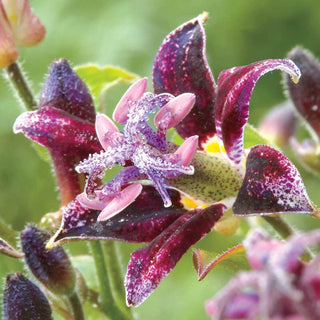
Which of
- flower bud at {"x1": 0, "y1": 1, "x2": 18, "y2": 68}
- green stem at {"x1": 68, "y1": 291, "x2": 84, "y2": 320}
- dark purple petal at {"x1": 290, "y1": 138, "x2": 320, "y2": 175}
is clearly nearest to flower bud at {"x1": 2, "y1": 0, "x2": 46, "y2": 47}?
flower bud at {"x1": 0, "y1": 1, "x2": 18, "y2": 68}

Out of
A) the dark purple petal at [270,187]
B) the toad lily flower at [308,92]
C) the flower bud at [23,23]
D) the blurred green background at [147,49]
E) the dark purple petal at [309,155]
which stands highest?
the flower bud at [23,23]

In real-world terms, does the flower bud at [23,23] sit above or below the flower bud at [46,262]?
above

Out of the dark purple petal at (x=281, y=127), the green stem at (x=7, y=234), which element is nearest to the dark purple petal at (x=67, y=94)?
the green stem at (x=7, y=234)

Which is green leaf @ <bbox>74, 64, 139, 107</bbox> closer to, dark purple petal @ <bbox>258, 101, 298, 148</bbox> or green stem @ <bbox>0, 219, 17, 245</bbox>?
green stem @ <bbox>0, 219, 17, 245</bbox>

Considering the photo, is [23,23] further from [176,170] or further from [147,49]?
[147,49]

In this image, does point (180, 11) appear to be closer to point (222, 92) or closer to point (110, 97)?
point (110, 97)

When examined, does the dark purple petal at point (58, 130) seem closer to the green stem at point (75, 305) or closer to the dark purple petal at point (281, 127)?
the green stem at point (75, 305)

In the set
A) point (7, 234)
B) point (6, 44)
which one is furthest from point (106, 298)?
point (6, 44)
